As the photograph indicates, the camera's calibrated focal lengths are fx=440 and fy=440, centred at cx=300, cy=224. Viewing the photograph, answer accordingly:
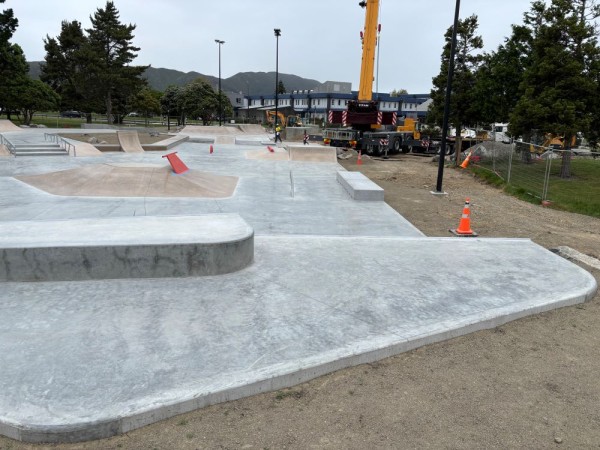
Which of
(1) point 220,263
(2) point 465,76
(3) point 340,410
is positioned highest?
(2) point 465,76

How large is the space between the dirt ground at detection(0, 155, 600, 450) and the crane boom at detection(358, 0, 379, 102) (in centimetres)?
2457

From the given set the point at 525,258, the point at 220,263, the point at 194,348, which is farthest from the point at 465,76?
the point at 194,348

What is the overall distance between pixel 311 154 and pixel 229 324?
20.0 meters

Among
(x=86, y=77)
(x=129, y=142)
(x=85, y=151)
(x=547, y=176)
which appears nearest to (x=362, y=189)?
(x=547, y=176)

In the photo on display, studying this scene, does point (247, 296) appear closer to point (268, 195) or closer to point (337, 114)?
point (268, 195)

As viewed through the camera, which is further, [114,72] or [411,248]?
[114,72]

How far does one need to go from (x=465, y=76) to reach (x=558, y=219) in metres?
15.3

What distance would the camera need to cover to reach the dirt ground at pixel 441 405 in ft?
10.7

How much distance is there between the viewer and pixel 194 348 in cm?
414

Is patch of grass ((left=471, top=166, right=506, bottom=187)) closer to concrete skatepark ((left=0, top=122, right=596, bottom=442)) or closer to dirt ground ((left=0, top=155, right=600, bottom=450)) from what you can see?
concrete skatepark ((left=0, top=122, right=596, bottom=442))

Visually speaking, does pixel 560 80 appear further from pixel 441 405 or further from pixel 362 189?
pixel 441 405

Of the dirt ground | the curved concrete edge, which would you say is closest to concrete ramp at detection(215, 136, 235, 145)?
the curved concrete edge

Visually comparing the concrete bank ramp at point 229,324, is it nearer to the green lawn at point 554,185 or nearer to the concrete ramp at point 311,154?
the green lawn at point 554,185

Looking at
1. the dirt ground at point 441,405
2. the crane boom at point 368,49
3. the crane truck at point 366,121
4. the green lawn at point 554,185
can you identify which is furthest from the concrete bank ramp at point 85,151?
the dirt ground at point 441,405
